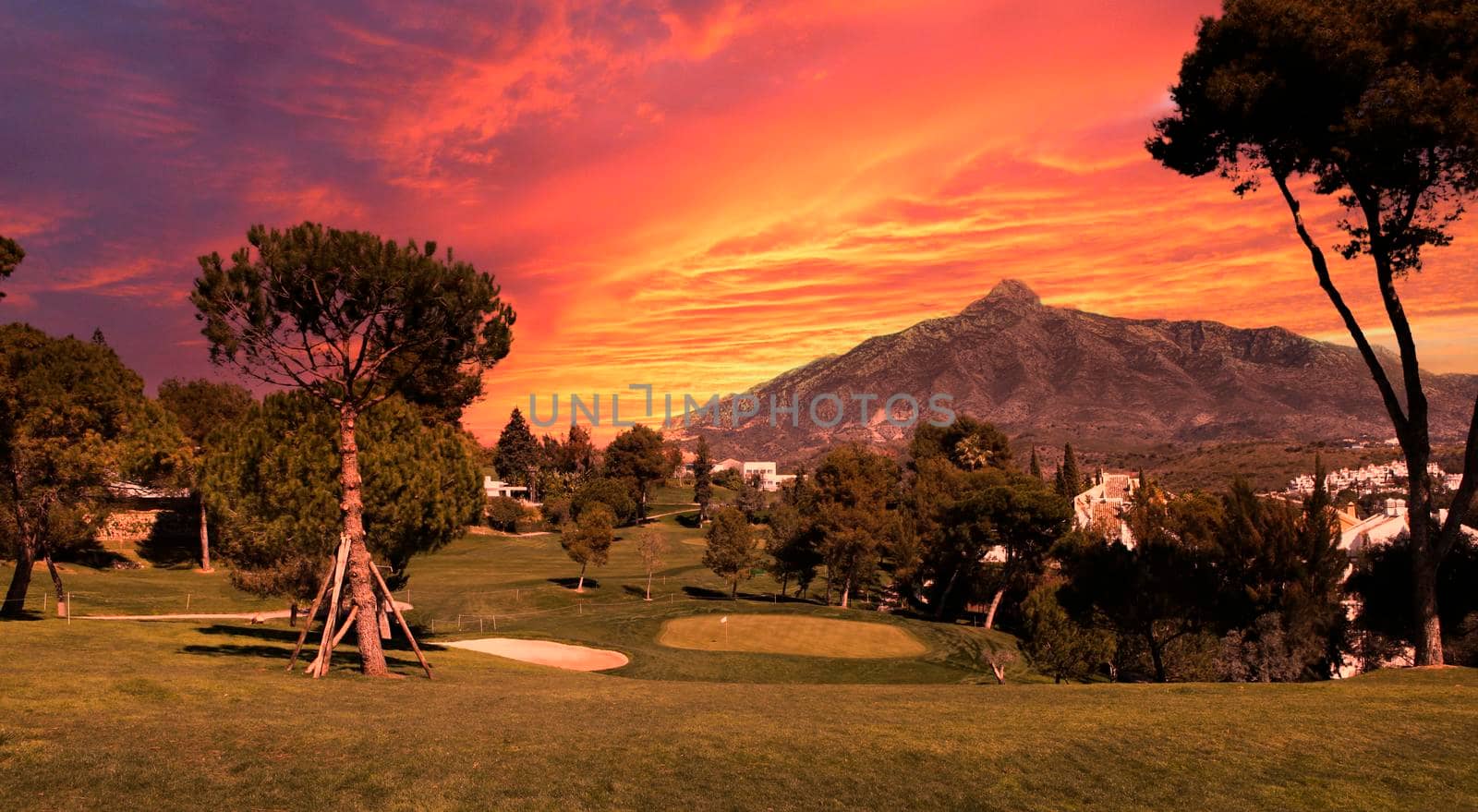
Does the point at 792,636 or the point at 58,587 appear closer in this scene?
the point at 58,587

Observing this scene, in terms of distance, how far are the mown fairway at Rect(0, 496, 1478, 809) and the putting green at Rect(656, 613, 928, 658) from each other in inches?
979

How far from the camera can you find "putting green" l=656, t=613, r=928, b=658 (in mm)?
51375

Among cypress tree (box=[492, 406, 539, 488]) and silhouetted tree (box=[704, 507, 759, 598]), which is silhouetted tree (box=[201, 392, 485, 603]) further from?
cypress tree (box=[492, 406, 539, 488])

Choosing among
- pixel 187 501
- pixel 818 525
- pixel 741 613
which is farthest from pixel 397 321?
pixel 187 501

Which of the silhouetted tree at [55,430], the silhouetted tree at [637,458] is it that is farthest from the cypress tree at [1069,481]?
the silhouetted tree at [55,430]

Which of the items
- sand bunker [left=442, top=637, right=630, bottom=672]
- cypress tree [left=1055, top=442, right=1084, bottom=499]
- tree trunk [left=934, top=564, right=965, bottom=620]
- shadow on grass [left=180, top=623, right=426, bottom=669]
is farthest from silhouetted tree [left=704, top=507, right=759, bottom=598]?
cypress tree [left=1055, top=442, right=1084, bottom=499]

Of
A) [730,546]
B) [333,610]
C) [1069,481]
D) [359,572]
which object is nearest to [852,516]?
[730,546]

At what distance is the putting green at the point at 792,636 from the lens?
5138 centimetres

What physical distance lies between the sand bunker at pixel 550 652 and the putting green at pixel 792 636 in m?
5.68

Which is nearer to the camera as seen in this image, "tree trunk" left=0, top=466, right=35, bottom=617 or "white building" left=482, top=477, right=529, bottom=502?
"tree trunk" left=0, top=466, right=35, bottom=617

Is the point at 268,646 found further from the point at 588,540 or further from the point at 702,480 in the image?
the point at 702,480

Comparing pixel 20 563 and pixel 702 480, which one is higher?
pixel 702 480

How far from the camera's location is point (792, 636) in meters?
54.7

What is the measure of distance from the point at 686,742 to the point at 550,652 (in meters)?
35.8
